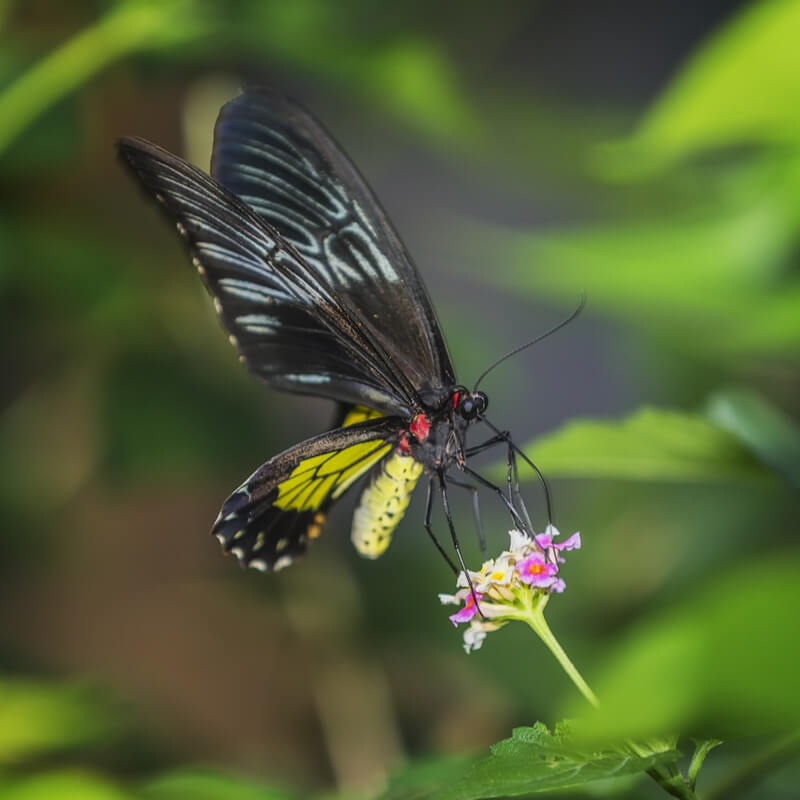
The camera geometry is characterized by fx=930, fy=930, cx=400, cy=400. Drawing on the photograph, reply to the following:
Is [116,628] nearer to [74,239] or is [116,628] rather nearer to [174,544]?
[174,544]

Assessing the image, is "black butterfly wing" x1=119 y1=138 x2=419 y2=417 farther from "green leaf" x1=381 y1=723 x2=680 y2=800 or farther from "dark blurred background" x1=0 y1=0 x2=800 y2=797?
"green leaf" x1=381 y1=723 x2=680 y2=800

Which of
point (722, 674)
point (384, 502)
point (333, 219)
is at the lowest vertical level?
point (722, 674)

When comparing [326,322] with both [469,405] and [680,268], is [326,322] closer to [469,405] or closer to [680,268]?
[469,405]

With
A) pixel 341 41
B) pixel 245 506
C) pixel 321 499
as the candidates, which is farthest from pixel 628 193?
pixel 245 506

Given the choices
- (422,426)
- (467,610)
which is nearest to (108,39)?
(422,426)

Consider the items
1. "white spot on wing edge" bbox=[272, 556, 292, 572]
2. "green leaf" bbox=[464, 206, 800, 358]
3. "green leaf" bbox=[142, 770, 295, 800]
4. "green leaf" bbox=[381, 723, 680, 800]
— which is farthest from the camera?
"green leaf" bbox=[464, 206, 800, 358]

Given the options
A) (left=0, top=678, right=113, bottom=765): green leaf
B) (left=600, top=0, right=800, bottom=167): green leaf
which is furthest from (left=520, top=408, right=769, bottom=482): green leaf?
(left=0, top=678, right=113, bottom=765): green leaf
